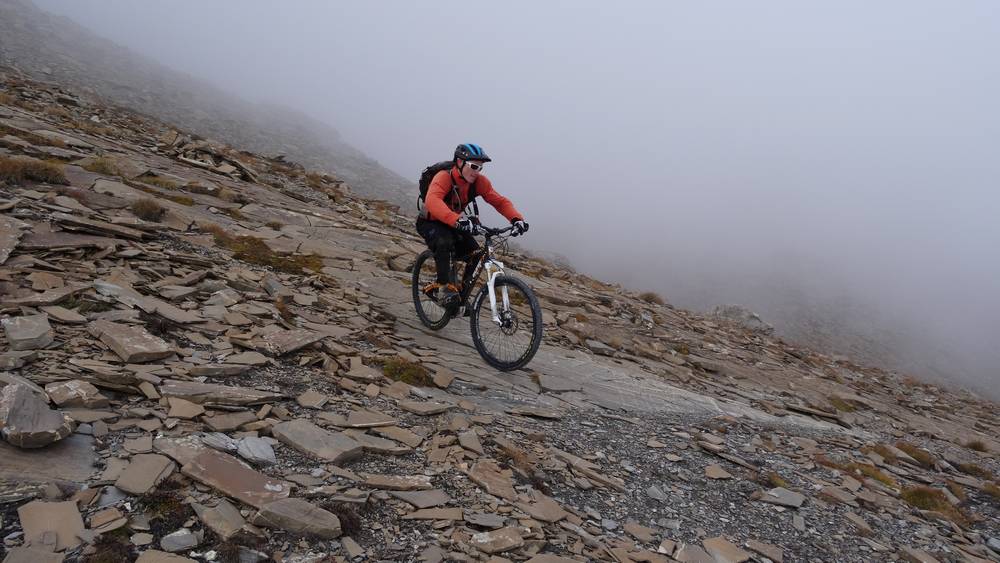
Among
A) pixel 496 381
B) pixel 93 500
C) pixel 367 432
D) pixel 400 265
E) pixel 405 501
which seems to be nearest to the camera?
pixel 93 500

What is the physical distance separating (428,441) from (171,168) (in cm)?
1742

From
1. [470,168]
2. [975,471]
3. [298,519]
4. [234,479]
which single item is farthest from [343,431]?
[975,471]

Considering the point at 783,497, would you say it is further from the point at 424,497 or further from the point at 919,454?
the point at 919,454

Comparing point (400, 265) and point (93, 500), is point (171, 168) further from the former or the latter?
point (93, 500)

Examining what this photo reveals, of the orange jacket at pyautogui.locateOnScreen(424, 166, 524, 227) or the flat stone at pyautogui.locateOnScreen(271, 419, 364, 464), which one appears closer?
the flat stone at pyautogui.locateOnScreen(271, 419, 364, 464)

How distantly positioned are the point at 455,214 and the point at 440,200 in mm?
417

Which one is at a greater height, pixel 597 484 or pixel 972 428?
pixel 972 428

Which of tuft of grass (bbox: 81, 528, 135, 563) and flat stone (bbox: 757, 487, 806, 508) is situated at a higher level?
flat stone (bbox: 757, 487, 806, 508)

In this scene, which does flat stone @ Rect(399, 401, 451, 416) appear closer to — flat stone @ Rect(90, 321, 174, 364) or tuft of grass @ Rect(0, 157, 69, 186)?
flat stone @ Rect(90, 321, 174, 364)

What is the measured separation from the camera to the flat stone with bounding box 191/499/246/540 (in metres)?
3.75

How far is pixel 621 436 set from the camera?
8.30m

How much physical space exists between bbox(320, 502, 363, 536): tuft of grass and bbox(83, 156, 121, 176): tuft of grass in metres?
13.8

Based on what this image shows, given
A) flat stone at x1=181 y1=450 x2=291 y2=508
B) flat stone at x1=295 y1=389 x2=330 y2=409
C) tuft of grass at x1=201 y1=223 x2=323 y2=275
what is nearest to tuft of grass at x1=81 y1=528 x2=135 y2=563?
flat stone at x1=181 y1=450 x2=291 y2=508

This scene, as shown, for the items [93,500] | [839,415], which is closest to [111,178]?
[93,500]
